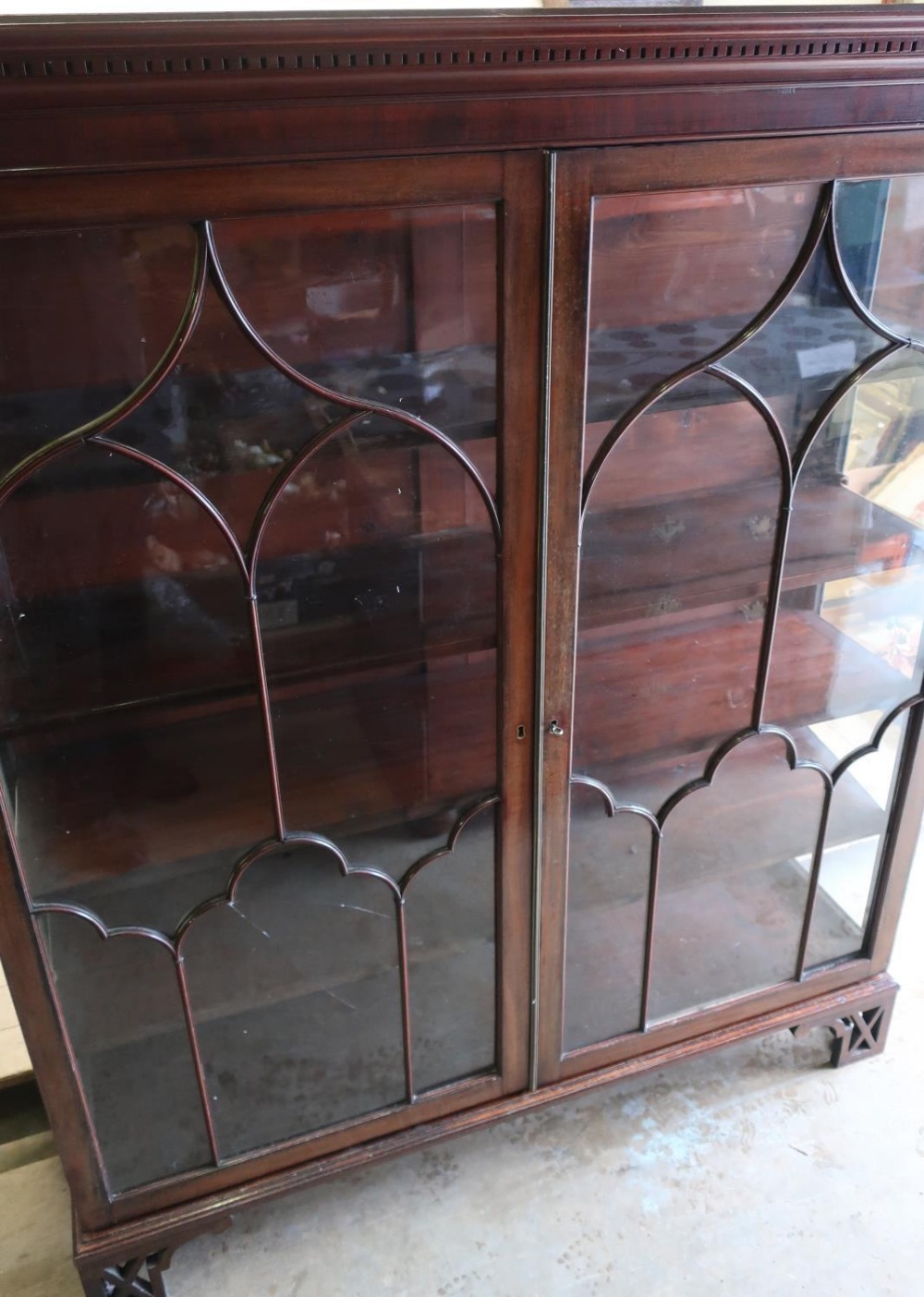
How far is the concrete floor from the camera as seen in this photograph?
3.87ft

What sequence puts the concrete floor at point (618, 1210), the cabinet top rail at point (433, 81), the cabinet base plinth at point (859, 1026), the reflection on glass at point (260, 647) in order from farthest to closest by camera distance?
the cabinet base plinth at point (859, 1026)
the concrete floor at point (618, 1210)
the reflection on glass at point (260, 647)
the cabinet top rail at point (433, 81)

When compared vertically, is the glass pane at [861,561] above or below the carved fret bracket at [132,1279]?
above

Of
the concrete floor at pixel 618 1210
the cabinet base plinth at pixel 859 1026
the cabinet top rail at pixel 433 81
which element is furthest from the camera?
the cabinet base plinth at pixel 859 1026

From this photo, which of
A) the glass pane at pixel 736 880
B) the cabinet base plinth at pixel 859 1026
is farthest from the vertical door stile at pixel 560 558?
the cabinet base plinth at pixel 859 1026

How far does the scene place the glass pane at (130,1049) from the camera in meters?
1.00

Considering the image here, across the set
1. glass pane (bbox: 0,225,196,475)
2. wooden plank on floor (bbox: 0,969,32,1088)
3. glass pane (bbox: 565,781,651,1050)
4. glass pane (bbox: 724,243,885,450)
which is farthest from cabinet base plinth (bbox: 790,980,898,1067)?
glass pane (bbox: 0,225,196,475)

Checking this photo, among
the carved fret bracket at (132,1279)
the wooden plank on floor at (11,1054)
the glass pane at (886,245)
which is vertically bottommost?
the wooden plank on floor at (11,1054)

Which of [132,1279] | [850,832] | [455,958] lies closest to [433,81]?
[455,958]

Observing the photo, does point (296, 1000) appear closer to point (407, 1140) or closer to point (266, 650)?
point (407, 1140)

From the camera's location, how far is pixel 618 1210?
1.25 metres

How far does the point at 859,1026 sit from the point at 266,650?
951mm

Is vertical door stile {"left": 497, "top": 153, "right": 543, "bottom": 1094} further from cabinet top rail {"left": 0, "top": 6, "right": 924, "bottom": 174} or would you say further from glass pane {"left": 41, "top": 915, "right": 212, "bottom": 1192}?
glass pane {"left": 41, "top": 915, "right": 212, "bottom": 1192}

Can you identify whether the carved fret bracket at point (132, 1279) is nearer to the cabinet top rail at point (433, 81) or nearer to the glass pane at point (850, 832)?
the glass pane at point (850, 832)

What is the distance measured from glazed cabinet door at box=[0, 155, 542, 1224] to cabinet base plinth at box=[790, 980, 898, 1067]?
0.42 meters
